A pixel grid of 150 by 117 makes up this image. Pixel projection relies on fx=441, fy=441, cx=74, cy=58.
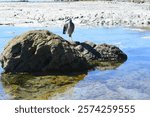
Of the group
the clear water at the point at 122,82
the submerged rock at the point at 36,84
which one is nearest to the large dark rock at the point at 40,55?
the submerged rock at the point at 36,84

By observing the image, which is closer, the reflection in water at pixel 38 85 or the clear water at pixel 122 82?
the clear water at pixel 122 82

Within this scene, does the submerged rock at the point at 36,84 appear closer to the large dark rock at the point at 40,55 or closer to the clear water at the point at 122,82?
the clear water at the point at 122,82

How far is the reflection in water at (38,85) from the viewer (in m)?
14.6

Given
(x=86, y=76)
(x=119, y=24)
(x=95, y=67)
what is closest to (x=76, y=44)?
(x=95, y=67)

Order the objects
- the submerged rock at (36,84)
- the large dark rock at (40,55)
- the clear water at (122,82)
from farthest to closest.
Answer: the large dark rock at (40,55) < the submerged rock at (36,84) < the clear water at (122,82)

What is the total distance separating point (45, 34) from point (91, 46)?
3.12 metres

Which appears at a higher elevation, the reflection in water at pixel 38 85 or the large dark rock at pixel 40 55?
the large dark rock at pixel 40 55

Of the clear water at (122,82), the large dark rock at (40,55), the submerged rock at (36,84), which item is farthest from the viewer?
the large dark rock at (40,55)

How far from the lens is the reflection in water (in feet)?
48.0

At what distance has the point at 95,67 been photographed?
19062 millimetres

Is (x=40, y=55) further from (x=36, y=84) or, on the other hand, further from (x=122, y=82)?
(x=122, y=82)

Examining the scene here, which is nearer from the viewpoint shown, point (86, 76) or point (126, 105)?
point (126, 105)

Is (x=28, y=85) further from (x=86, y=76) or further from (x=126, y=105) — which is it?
(x=126, y=105)

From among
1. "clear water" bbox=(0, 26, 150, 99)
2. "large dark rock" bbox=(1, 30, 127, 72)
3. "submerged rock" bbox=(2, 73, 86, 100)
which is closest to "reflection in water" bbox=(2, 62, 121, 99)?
"submerged rock" bbox=(2, 73, 86, 100)
